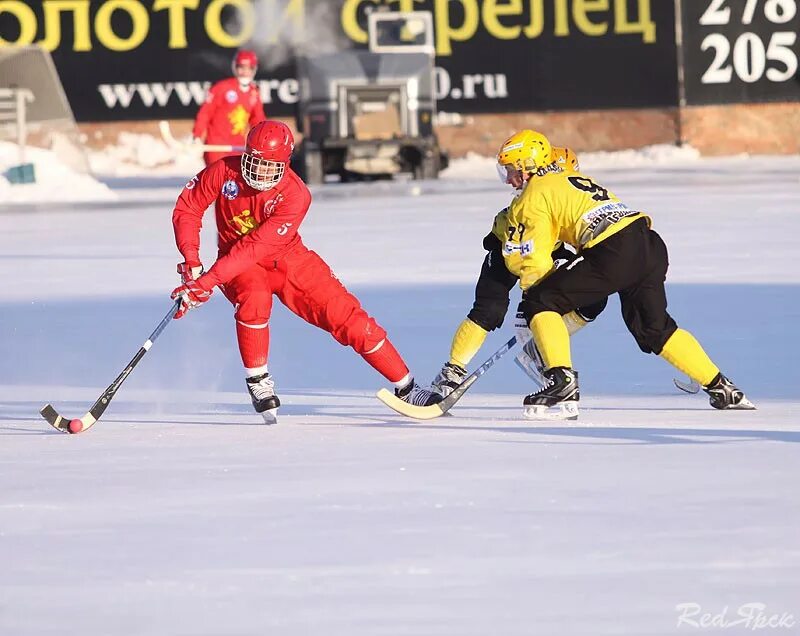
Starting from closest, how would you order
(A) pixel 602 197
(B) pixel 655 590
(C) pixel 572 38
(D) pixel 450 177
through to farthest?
(B) pixel 655 590 → (A) pixel 602 197 → (D) pixel 450 177 → (C) pixel 572 38

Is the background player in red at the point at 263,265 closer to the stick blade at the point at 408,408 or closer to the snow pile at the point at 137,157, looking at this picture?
the stick blade at the point at 408,408

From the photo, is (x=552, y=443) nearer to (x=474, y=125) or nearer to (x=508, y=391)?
(x=508, y=391)

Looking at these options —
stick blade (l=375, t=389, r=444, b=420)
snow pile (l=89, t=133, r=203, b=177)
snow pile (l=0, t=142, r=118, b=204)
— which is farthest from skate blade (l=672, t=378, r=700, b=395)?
snow pile (l=89, t=133, r=203, b=177)

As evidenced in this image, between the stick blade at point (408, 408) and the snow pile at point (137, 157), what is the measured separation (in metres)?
19.9

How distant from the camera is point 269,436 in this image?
20.9 feet

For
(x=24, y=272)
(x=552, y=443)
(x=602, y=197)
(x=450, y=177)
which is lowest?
(x=450, y=177)

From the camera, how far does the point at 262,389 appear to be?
22.2 ft

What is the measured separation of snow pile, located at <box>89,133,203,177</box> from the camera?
26.4 meters

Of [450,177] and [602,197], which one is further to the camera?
[450,177]

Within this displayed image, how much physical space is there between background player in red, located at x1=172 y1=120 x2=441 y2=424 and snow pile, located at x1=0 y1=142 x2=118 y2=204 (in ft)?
44.1

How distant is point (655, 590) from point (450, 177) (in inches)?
793

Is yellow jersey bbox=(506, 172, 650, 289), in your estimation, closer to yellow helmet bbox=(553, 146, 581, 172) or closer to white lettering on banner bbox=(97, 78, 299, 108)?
yellow helmet bbox=(553, 146, 581, 172)

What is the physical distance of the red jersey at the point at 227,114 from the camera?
15.5 metres

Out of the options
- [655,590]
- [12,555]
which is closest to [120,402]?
[12,555]
